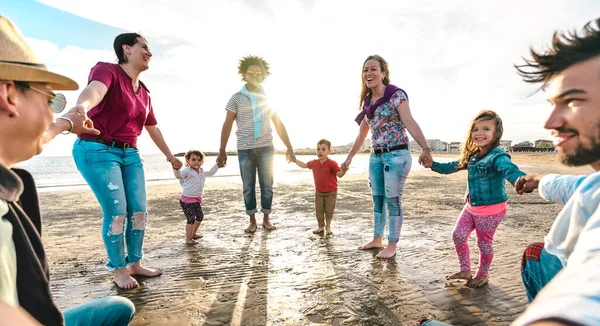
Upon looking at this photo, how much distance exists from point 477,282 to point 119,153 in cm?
396

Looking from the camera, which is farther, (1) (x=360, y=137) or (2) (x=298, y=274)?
(1) (x=360, y=137)

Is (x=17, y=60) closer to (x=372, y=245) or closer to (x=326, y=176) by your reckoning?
(x=372, y=245)

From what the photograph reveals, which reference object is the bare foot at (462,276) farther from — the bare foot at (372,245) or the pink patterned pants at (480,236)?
the bare foot at (372,245)

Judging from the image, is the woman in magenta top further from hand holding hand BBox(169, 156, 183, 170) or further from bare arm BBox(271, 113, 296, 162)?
bare arm BBox(271, 113, 296, 162)

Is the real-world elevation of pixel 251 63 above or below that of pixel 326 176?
above

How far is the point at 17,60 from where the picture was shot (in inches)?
38.5

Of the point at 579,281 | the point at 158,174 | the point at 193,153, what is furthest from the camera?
the point at 158,174

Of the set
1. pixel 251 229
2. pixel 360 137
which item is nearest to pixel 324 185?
pixel 360 137

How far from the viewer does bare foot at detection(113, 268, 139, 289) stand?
3.30 metres

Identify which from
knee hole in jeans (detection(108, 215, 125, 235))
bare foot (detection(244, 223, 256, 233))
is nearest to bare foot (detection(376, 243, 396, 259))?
bare foot (detection(244, 223, 256, 233))

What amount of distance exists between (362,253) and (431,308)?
1569mm

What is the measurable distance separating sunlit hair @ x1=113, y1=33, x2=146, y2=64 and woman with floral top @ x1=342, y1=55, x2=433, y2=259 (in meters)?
2.90

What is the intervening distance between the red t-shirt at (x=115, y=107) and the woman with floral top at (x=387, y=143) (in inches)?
117

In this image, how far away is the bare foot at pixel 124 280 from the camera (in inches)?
130
